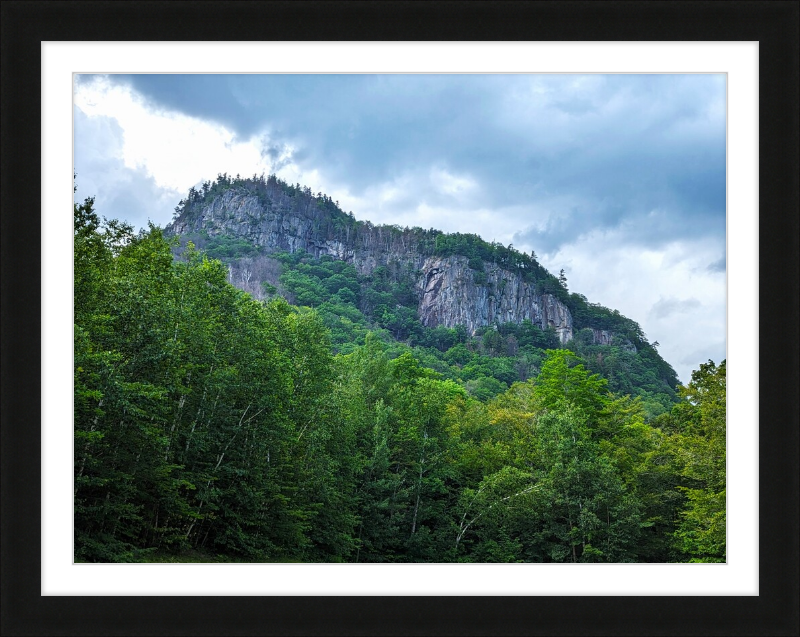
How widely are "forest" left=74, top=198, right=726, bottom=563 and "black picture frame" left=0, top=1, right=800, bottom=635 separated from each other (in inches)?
113

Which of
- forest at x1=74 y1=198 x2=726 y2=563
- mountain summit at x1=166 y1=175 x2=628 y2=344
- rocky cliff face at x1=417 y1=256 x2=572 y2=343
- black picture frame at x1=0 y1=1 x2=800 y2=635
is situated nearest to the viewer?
black picture frame at x1=0 y1=1 x2=800 y2=635

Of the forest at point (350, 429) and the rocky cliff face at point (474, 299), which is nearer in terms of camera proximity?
the forest at point (350, 429)

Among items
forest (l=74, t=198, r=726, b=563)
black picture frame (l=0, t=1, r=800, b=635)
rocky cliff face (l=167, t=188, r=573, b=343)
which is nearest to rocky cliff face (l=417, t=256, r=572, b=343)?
rocky cliff face (l=167, t=188, r=573, b=343)

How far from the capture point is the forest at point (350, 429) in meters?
5.97

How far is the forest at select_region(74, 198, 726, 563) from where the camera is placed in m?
5.97

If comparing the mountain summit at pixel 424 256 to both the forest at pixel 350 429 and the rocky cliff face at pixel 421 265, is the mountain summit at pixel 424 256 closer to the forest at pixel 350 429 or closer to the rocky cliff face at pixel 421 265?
the rocky cliff face at pixel 421 265

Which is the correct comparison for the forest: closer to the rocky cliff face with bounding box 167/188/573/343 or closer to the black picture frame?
the rocky cliff face with bounding box 167/188/573/343

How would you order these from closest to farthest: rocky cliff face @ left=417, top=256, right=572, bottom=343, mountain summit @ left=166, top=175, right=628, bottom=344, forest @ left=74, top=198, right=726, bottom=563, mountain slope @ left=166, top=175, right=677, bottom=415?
forest @ left=74, top=198, right=726, bottom=563 → mountain slope @ left=166, top=175, right=677, bottom=415 → mountain summit @ left=166, top=175, right=628, bottom=344 → rocky cliff face @ left=417, top=256, right=572, bottom=343
